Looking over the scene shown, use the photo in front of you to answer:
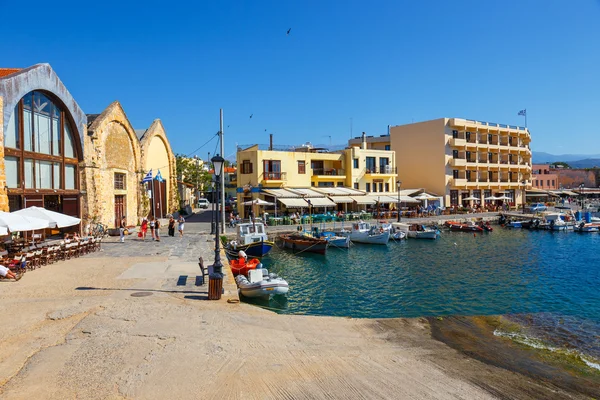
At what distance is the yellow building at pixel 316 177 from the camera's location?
42.4 meters

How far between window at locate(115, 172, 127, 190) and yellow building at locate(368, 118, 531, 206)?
42065mm

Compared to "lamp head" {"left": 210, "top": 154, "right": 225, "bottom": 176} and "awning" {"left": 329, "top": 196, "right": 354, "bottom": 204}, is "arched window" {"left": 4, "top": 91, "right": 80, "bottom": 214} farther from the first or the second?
"awning" {"left": 329, "top": 196, "right": 354, "bottom": 204}

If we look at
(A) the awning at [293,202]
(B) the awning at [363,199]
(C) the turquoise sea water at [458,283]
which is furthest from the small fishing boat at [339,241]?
(B) the awning at [363,199]

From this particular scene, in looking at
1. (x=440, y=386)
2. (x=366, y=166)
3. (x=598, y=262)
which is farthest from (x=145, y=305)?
(x=366, y=166)

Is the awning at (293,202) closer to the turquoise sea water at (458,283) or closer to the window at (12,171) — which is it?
the turquoise sea water at (458,283)

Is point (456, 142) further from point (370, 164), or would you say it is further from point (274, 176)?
point (274, 176)

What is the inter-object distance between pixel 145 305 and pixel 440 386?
8.44 metres

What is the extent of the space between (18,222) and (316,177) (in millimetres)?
34265

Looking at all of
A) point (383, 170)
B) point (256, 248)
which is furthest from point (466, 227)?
point (256, 248)

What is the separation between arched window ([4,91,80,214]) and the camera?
20297 mm

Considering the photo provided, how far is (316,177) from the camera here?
47.4m

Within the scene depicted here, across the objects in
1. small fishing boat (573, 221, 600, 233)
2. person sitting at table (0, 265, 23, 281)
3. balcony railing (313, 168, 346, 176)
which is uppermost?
balcony railing (313, 168, 346, 176)

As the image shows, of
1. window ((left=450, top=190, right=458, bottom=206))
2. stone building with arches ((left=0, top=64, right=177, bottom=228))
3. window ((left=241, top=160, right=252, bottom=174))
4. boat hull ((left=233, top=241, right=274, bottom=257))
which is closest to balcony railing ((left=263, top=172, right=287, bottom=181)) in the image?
window ((left=241, top=160, right=252, bottom=174))

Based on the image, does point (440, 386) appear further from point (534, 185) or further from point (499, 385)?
point (534, 185)
